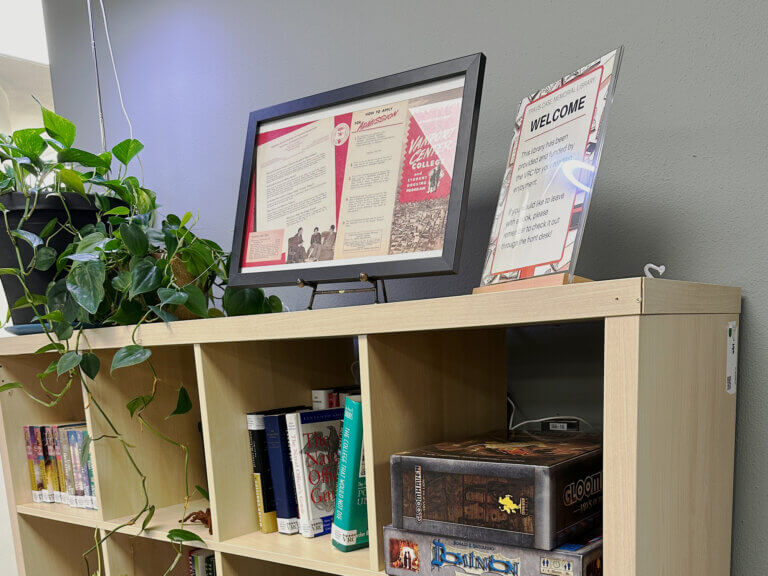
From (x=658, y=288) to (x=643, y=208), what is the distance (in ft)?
1.41

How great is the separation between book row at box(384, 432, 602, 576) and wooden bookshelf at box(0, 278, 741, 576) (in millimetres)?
55

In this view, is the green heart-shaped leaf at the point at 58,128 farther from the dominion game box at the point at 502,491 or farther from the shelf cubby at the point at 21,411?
the dominion game box at the point at 502,491

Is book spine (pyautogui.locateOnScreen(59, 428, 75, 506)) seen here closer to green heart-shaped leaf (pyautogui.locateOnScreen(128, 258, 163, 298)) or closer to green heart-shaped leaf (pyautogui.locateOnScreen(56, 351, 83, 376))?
green heart-shaped leaf (pyautogui.locateOnScreen(56, 351, 83, 376))

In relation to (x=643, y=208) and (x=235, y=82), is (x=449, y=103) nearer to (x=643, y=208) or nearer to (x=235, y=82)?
(x=643, y=208)

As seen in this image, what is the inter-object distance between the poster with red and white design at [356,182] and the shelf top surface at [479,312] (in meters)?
0.13

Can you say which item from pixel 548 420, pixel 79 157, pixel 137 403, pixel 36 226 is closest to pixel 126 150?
pixel 79 157

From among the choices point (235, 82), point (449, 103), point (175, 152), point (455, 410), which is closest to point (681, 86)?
point (449, 103)

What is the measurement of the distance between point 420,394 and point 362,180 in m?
0.36

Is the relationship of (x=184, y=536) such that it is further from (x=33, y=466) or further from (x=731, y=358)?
(x=731, y=358)

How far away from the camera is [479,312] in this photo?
801 millimetres

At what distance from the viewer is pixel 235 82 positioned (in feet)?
5.60

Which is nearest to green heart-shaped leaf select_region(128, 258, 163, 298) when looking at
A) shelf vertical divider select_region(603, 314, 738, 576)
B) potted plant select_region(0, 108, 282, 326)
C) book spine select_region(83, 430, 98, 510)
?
potted plant select_region(0, 108, 282, 326)

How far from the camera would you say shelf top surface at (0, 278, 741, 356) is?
0.70 m

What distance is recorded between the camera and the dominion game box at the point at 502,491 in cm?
77
